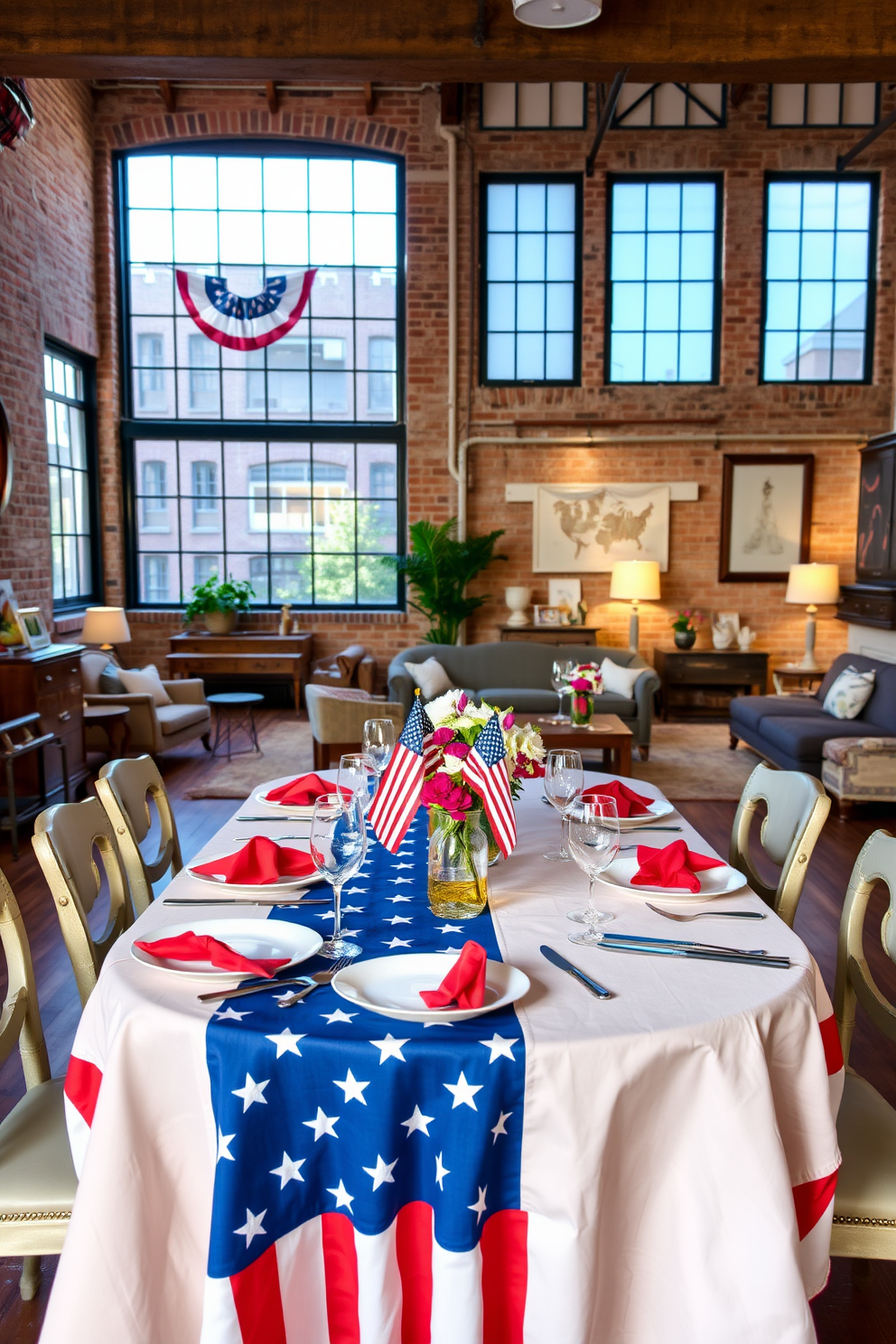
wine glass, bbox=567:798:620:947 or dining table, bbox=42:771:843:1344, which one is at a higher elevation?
wine glass, bbox=567:798:620:947

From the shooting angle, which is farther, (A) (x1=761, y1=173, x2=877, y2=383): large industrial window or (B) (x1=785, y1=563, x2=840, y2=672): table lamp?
(A) (x1=761, y1=173, x2=877, y2=383): large industrial window

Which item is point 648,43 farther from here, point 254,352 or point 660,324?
point 254,352

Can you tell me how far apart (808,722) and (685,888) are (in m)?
4.85

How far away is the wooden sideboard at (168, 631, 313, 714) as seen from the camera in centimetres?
889

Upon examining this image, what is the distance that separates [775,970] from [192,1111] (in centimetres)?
91

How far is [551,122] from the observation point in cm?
908

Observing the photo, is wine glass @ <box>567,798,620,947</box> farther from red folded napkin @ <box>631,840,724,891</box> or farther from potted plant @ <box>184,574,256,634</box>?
potted plant @ <box>184,574,256,634</box>

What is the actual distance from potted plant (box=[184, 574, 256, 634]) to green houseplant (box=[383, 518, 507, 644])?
159 cm

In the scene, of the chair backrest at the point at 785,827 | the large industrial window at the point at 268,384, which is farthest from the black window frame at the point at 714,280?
the chair backrest at the point at 785,827

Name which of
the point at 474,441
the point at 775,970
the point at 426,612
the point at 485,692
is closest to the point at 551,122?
the point at 474,441

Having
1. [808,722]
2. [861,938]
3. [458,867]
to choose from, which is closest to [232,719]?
[808,722]

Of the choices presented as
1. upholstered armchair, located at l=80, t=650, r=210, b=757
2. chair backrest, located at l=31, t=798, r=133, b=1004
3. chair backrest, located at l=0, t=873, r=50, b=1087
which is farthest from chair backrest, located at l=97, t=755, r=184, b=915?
upholstered armchair, located at l=80, t=650, r=210, b=757

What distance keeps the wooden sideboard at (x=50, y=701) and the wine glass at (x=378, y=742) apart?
355 centimetres

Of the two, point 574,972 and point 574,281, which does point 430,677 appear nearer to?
point 574,281
